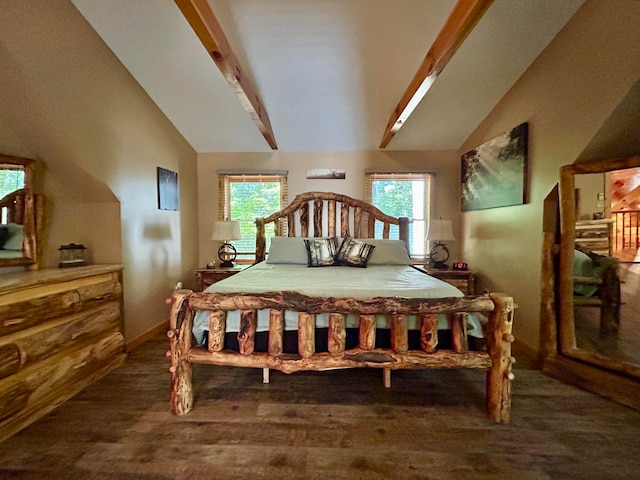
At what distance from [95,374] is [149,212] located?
1.54 m

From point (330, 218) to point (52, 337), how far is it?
2826mm

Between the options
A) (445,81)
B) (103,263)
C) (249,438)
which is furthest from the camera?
(445,81)

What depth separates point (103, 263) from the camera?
104 inches

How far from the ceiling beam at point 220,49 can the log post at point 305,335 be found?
198 cm

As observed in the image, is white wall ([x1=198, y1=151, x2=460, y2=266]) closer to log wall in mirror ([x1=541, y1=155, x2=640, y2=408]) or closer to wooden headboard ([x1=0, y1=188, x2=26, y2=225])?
log wall in mirror ([x1=541, y1=155, x2=640, y2=408])

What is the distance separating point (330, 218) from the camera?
3.83m

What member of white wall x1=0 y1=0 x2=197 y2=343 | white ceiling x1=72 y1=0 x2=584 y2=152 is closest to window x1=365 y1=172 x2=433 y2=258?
white ceiling x1=72 y1=0 x2=584 y2=152

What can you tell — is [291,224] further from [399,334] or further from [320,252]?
[399,334]

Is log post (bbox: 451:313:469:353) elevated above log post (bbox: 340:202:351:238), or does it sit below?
below

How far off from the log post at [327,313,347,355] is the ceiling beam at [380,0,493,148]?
202cm

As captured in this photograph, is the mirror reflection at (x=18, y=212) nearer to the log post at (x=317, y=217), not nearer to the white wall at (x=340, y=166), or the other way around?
the white wall at (x=340, y=166)

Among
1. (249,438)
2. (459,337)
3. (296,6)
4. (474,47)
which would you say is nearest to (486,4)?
(474,47)

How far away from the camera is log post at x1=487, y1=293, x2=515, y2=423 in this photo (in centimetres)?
173

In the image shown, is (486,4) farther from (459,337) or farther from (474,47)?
(459,337)
